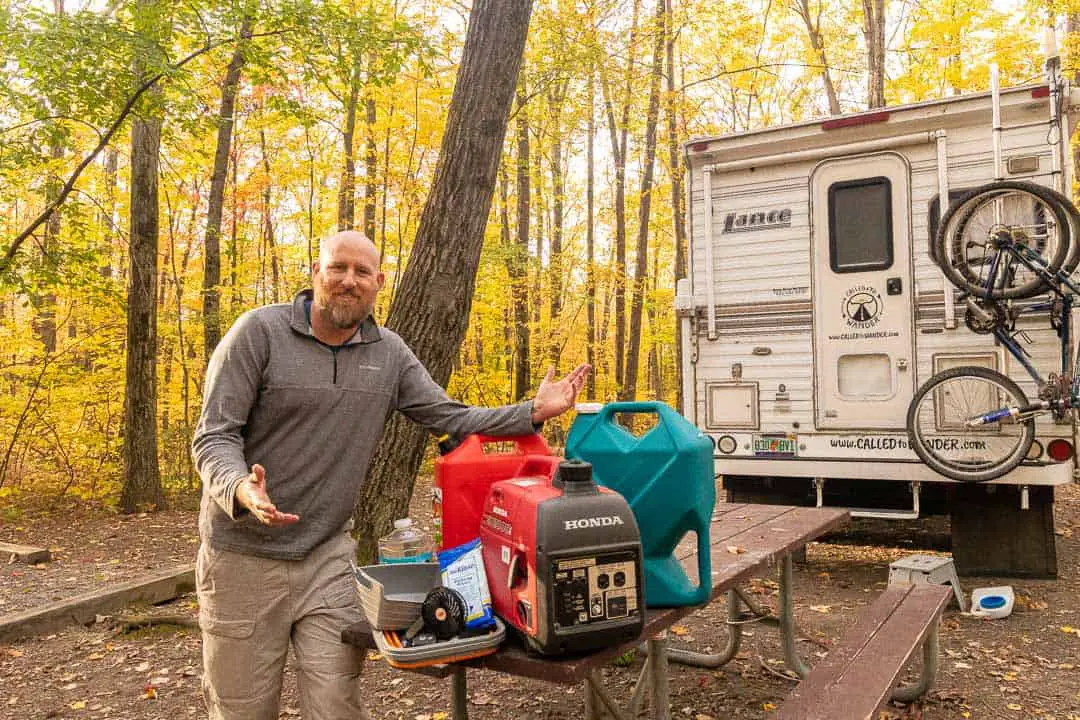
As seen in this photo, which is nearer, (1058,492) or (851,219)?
(851,219)

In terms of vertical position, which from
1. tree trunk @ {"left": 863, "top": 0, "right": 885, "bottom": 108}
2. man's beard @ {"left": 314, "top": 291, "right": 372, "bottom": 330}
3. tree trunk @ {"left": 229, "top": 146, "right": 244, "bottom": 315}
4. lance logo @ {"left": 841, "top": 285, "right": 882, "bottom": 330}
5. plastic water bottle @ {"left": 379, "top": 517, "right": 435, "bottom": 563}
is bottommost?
plastic water bottle @ {"left": 379, "top": 517, "right": 435, "bottom": 563}

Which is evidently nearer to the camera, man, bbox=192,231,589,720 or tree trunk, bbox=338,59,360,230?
man, bbox=192,231,589,720

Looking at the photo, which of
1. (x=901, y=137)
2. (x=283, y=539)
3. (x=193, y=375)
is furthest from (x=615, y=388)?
(x=283, y=539)

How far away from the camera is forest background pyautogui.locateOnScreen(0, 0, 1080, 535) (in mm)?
7918

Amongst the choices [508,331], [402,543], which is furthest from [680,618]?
[508,331]

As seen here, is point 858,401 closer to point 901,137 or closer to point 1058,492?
point 901,137

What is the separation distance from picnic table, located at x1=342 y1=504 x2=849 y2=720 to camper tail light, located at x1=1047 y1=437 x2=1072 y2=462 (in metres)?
2.20

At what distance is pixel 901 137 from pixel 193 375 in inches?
Result: 469

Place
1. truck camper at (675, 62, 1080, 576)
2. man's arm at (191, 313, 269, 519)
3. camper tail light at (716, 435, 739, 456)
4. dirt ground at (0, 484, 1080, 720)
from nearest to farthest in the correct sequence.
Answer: man's arm at (191, 313, 269, 519) → dirt ground at (0, 484, 1080, 720) → truck camper at (675, 62, 1080, 576) → camper tail light at (716, 435, 739, 456)

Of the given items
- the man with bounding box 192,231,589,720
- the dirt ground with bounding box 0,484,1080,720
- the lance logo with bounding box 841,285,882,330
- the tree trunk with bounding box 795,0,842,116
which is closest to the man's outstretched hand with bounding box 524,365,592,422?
the man with bounding box 192,231,589,720

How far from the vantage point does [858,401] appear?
6.18 m

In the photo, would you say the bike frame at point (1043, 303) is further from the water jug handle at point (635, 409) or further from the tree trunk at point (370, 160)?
the tree trunk at point (370, 160)

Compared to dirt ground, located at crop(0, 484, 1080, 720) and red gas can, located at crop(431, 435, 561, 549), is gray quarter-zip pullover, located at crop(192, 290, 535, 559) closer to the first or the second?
red gas can, located at crop(431, 435, 561, 549)

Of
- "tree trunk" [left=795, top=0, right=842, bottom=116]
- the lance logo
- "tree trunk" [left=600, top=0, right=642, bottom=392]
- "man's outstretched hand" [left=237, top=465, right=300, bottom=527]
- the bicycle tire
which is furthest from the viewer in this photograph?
"tree trunk" [left=600, top=0, right=642, bottom=392]
